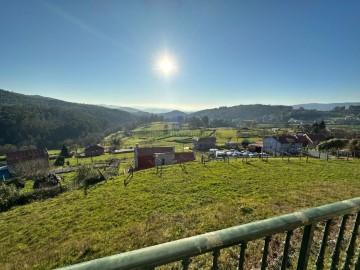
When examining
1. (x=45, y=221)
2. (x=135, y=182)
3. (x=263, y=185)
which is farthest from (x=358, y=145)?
(x=45, y=221)

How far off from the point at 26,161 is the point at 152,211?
189ft

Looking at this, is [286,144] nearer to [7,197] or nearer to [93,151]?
[7,197]

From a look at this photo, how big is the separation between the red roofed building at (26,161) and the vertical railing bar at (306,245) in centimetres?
5752

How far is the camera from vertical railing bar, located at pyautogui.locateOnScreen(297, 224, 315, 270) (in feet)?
7.04

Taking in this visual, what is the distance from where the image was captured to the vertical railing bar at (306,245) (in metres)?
2.14

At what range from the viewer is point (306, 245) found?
2205mm

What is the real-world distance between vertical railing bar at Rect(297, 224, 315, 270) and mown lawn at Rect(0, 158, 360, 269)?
6189mm

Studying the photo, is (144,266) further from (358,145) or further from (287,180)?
(358,145)

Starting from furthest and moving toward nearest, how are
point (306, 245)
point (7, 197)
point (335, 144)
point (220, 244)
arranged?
point (335, 144) < point (7, 197) < point (306, 245) < point (220, 244)

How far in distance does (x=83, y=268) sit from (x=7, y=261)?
1051cm

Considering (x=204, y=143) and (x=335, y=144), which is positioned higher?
(x=335, y=144)

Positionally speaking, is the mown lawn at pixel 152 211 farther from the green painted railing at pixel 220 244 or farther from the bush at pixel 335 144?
the bush at pixel 335 144

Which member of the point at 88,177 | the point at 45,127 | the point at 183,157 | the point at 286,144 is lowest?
the point at 45,127

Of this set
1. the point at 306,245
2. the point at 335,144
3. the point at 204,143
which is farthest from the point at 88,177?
the point at 204,143
